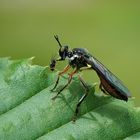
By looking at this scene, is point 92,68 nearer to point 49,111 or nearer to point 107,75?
point 107,75

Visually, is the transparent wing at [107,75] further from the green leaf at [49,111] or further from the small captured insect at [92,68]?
the green leaf at [49,111]

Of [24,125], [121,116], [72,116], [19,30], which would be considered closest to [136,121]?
[121,116]

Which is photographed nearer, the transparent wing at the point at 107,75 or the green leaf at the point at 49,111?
the green leaf at the point at 49,111

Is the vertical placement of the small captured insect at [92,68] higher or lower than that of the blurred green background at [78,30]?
higher

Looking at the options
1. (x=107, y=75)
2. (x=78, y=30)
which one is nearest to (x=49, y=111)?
(x=107, y=75)

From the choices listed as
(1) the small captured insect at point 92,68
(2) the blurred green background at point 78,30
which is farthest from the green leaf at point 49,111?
(2) the blurred green background at point 78,30

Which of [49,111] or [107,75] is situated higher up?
[107,75]

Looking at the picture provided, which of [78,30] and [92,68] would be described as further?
[78,30]
